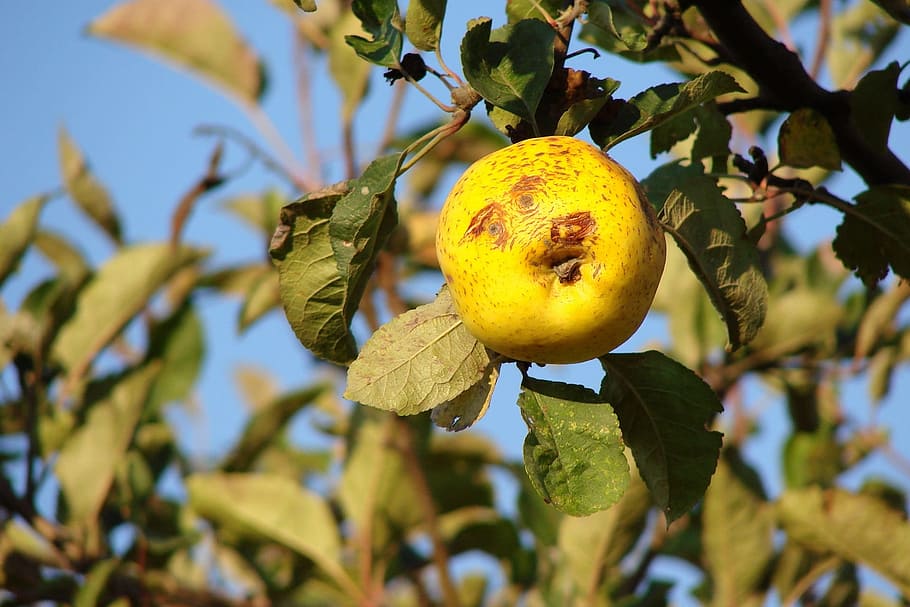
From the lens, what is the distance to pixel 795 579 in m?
2.30

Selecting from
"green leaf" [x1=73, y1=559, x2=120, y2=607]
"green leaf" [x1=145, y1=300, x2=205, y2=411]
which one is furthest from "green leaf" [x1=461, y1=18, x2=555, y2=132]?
"green leaf" [x1=145, y1=300, x2=205, y2=411]

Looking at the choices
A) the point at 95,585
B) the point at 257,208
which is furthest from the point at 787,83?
the point at 257,208

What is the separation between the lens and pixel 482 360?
3.85ft

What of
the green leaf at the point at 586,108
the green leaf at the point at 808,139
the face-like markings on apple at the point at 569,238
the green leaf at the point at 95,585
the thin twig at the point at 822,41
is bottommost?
the green leaf at the point at 95,585

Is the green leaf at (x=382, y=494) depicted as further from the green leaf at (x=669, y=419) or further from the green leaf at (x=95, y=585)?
the green leaf at (x=669, y=419)

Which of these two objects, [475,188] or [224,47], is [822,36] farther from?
[475,188]

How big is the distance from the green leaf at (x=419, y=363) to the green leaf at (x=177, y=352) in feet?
5.45

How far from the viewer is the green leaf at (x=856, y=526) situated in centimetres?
193

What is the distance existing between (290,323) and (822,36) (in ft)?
6.40

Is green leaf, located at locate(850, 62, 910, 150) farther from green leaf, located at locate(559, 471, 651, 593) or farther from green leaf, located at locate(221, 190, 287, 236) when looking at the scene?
green leaf, located at locate(221, 190, 287, 236)

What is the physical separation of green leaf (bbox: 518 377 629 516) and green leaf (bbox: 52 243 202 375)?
5.04ft

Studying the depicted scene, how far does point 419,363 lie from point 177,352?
5.63 ft

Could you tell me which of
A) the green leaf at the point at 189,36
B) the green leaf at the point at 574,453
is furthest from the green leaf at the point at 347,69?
the green leaf at the point at 574,453

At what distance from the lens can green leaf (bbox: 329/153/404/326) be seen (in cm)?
110
